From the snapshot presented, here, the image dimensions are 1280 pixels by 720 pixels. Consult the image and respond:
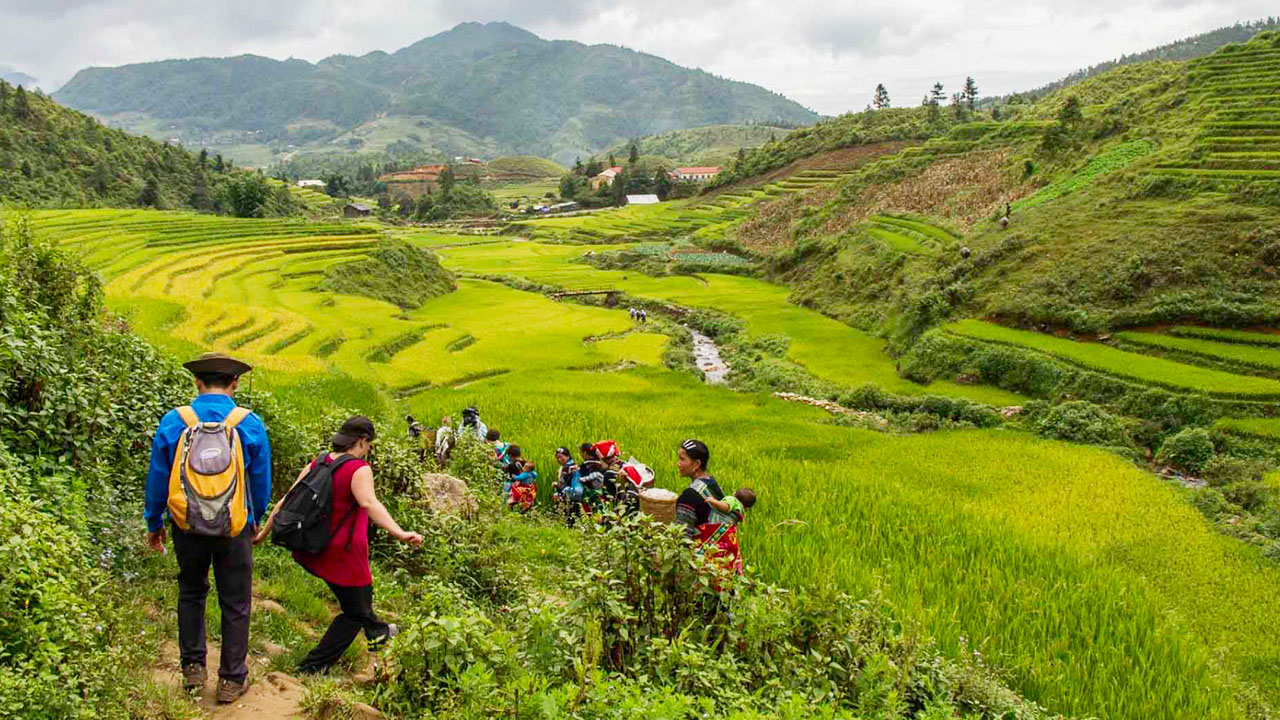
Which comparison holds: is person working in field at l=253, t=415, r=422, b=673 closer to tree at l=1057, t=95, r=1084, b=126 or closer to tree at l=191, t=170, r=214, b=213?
tree at l=1057, t=95, r=1084, b=126

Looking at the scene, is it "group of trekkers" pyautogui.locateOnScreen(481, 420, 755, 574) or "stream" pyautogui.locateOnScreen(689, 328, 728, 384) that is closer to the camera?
"group of trekkers" pyautogui.locateOnScreen(481, 420, 755, 574)

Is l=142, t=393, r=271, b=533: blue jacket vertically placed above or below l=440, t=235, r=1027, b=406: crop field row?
above

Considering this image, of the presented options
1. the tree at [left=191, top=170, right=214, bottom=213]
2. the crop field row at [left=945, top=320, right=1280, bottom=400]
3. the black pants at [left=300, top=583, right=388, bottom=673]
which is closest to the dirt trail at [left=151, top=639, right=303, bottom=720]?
the black pants at [left=300, top=583, right=388, bottom=673]

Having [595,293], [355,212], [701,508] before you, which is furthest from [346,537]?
[355,212]

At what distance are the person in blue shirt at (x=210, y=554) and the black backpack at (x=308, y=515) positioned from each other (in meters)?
0.20

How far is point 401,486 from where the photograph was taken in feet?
24.3

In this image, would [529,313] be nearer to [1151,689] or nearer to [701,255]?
[701,255]

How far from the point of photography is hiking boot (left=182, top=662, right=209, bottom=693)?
4.06 m

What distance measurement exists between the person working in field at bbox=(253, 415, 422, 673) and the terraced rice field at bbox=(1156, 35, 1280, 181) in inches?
1115

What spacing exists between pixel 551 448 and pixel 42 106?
73190mm

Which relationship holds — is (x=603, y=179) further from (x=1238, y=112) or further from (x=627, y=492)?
(x=627, y=492)

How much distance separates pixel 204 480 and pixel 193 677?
123cm

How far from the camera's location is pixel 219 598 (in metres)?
4.12

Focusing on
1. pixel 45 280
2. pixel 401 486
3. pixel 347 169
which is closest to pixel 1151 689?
pixel 401 486
